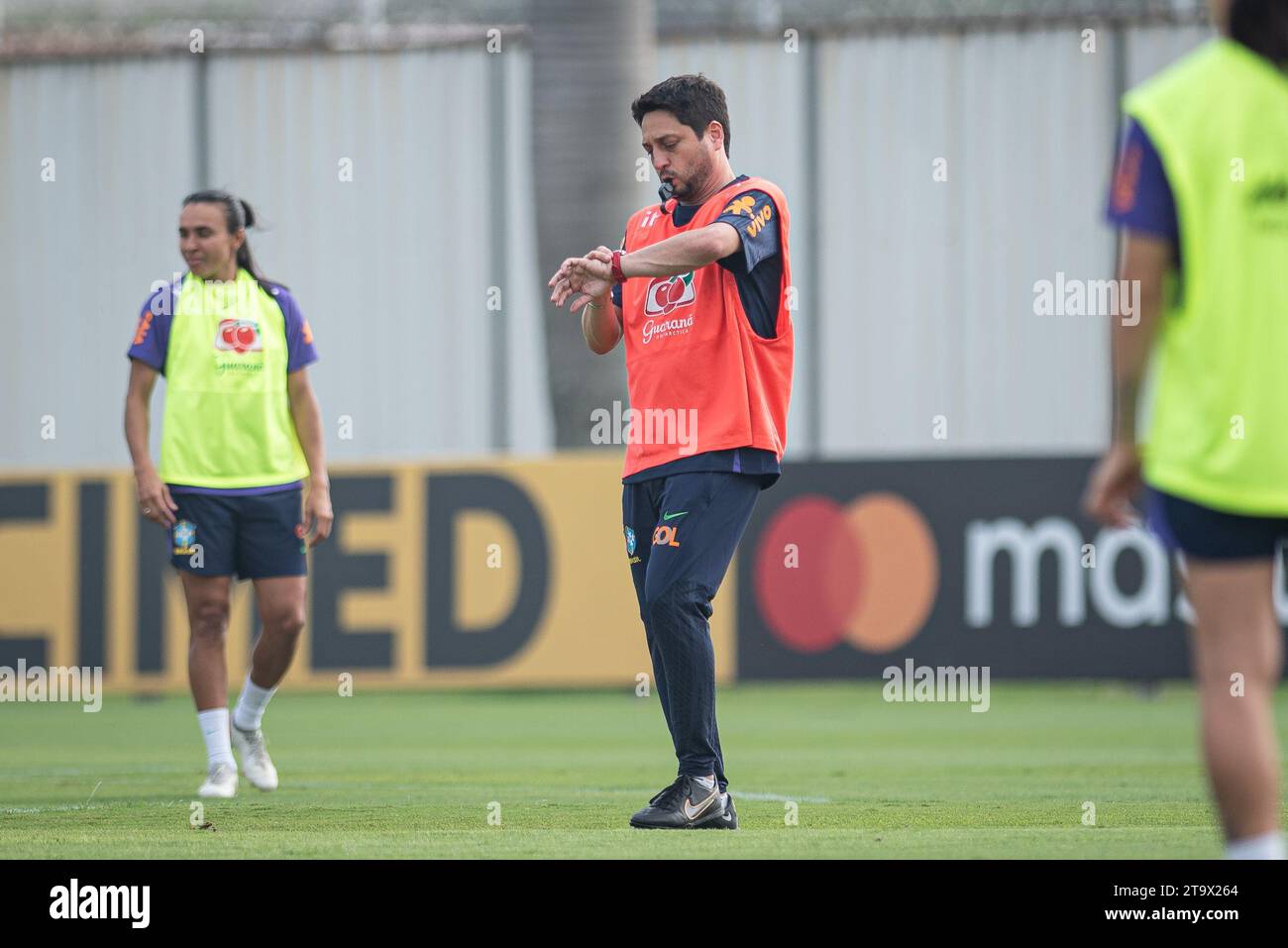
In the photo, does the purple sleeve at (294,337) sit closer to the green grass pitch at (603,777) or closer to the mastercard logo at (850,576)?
the green grass pitch at (603,777)

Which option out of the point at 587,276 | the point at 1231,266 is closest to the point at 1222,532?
the point at 1231,266

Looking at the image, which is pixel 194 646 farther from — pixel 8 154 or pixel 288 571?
pixel 8 154

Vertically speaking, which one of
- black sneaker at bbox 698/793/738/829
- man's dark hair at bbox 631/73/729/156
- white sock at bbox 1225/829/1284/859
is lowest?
black sneaker at bbox 698/793/738/829

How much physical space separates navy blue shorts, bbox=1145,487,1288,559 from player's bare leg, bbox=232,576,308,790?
4393 millimetres

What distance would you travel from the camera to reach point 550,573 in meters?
13.3

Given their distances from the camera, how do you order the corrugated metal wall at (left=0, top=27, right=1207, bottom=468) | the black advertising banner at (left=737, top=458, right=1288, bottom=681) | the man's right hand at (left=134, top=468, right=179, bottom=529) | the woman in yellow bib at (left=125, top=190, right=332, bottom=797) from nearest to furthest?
the man's right hand at (left=134, top=468, right=179, bottom=529), the woman in yellow bib at (left=125, top=190, right=332, bottom=797), the black advertising banner at (left=737, top=458, right=1288, bottom=681), the corrugated metal wall at (left=0, top=27, right=1207, bottom=468)

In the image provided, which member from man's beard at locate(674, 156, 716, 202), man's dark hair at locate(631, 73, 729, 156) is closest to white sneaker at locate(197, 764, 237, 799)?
man's beard at locate(674, 156, 716, 202)

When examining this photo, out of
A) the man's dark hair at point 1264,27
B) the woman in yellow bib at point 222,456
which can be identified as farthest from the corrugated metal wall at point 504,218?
the man's dark hair at point 1264,27

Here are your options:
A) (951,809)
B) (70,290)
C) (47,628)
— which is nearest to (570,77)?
(47,628)

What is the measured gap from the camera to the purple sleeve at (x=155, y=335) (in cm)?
743

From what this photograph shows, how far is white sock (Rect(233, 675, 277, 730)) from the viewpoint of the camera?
25.2 ft

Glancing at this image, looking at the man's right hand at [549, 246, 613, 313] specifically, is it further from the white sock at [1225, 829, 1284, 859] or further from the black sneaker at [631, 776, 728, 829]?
the white sock at [1225, 829, 1284, 859]

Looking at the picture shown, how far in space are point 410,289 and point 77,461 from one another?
4.42 m

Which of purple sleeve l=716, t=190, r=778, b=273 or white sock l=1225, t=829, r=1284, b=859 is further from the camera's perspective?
purple sleeve l=716, t=190, r=778, b=273
